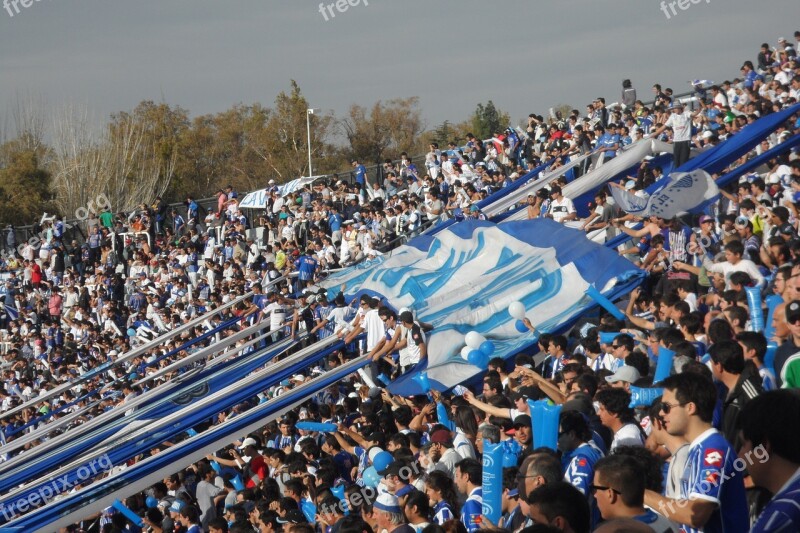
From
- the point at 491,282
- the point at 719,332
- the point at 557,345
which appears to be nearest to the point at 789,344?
the point at 719,332

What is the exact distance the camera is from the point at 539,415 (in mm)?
5496

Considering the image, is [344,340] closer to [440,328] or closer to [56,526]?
[440,328]

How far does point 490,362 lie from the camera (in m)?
8.88

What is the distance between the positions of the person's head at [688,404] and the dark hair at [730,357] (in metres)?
0.67

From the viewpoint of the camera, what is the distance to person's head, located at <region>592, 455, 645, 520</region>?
3.65m

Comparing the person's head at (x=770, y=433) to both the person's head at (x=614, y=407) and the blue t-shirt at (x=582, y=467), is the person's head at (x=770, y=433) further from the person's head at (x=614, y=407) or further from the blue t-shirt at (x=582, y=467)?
the person's head at (x=614, y=407)

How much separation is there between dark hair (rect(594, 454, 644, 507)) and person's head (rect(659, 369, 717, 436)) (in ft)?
2.13

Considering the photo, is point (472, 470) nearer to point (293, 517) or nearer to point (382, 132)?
point (293, 517)

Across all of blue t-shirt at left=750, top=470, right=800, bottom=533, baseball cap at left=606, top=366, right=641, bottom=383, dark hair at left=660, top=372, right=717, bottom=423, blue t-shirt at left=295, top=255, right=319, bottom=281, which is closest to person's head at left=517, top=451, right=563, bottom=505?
dark hair at left=660, top=372, right=717, bottom=423

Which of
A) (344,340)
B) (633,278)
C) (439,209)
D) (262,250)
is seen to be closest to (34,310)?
(262,250)

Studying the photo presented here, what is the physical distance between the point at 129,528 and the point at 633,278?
20.6 feet

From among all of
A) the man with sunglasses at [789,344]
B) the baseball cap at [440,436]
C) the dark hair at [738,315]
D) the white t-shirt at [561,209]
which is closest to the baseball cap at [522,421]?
the baseball cap at [440,436]

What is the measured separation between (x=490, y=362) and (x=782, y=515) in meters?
Answer: 6.09

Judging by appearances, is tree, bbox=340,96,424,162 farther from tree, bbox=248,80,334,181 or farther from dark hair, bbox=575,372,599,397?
dark hair, bbox=575,372,599,397
